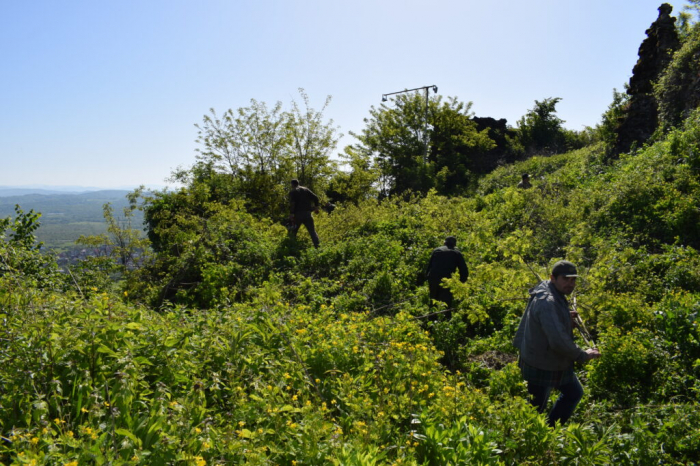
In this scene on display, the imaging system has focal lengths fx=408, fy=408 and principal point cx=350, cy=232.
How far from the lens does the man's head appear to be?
348 centimetres

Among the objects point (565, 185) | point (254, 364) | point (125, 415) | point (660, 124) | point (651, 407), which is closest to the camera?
point (125, 415)

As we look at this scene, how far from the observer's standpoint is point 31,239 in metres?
9.84

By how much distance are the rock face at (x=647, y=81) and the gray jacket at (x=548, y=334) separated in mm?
12938

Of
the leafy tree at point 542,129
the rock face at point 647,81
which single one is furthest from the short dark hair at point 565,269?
the leafy tree at point 542,129

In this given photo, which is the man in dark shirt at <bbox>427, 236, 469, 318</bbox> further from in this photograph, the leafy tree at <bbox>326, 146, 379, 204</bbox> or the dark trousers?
the leafy tree at <bbox>326, 146, 379, 204</bbox>

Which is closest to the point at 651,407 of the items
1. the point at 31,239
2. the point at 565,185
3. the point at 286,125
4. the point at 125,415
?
the point at 125,415

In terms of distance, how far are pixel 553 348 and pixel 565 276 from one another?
0.61 metres

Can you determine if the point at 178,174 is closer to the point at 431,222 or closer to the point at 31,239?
the point at 31,239

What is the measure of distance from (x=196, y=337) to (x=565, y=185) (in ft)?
38.6

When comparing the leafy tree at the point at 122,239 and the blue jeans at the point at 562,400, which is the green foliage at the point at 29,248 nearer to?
the leafy tree at the point at 122,239

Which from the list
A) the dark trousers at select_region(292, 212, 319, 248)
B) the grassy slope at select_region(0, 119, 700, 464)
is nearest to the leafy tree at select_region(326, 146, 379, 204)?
the dark trousers at select_region(292, 212, 319, 248)

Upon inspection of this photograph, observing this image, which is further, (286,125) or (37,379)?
(286,125)

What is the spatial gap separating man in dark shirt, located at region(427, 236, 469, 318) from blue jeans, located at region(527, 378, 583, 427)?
2784mm

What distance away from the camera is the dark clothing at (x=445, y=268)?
638 cm
